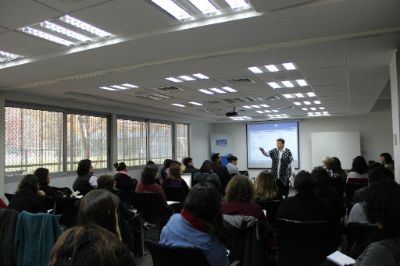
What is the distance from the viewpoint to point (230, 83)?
19.9ft

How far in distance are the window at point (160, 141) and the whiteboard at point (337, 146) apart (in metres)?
4.92

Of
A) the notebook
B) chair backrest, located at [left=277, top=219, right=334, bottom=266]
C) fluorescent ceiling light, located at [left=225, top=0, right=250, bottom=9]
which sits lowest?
chair backrest, located at [left=277, top=219, right=334, bottom=266]

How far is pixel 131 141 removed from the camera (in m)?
9.46

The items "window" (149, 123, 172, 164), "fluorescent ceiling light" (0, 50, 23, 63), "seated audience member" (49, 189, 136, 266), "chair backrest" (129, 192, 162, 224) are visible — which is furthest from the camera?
"window" (149, 123, 172, 164)

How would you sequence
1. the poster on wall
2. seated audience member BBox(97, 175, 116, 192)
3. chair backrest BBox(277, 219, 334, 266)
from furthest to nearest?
the poster on wall → seated audience member BBox(97, 175, 116, 192) → chair backrest BBox(277, 219, 334, 266)

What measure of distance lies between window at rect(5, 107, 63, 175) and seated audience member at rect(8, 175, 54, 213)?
9.97ft

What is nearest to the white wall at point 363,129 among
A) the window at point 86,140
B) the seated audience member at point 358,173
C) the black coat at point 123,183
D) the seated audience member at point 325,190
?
the window at point 86,140

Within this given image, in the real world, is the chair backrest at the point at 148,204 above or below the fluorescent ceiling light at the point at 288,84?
below

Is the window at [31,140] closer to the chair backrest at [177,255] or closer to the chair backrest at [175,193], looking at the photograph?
the chair backrest at [175,193]

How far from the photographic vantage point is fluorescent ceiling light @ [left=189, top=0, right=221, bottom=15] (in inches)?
116

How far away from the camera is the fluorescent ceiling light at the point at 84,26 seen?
3.21 metres

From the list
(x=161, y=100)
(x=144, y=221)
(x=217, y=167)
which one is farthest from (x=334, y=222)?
(x=161, y=100)

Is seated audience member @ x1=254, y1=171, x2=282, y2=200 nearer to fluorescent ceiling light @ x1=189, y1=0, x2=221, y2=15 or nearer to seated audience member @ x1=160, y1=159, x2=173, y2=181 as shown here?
fluorescent ceiling light @ x1=189, y1=0, x2=221, y2=15

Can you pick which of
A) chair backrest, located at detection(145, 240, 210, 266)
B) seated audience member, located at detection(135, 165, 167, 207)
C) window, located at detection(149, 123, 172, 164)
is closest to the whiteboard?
window, located at detection(149, 123, 172, 164)
